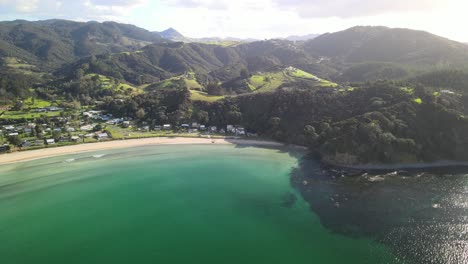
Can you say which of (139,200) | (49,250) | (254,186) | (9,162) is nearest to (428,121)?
(254,186)

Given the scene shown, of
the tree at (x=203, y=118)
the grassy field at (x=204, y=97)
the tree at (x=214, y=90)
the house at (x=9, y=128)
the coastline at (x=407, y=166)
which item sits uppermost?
the tree at (x=214, y=90)

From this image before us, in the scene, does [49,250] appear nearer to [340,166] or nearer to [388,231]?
[388,231]

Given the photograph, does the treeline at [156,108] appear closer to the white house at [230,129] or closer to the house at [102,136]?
the white house at [230,129]

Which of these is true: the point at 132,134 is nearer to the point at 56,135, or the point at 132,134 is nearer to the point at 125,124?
the point at 125,124

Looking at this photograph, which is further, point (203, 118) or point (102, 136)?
→ point (203, 118)

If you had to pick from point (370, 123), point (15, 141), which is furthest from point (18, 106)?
point (370, 123)

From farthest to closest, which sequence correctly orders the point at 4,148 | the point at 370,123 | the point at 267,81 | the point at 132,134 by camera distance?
the point at 267,81 → the point at 132,134 → the point at 4,148 → the point at 370,123

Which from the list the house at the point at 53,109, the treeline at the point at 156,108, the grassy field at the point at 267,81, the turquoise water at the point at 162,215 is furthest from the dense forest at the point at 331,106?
the turquoise water at the point at 162,215
